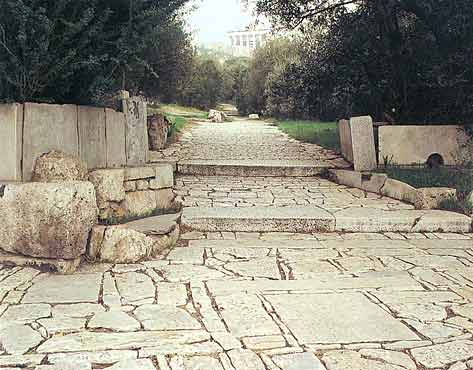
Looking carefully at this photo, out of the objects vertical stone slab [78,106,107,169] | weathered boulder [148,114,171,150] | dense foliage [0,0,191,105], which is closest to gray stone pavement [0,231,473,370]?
vertical stone slab [78,106,107,169]

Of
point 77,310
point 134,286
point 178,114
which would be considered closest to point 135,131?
point 134,286

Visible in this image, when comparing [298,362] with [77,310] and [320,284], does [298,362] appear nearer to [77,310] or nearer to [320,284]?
[320,284]

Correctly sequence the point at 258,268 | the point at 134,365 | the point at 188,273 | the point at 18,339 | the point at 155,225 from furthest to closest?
the point at 155,225 → the point at 258,268 → the point at 188,273 → the point at 18,339 → the point at 134,365

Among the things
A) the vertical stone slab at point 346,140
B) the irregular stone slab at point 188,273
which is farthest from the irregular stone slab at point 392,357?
the vertical stone slab at point 346,140

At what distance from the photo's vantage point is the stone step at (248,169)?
326 inches

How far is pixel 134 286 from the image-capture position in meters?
3.82

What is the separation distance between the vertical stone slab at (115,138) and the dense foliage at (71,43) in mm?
231

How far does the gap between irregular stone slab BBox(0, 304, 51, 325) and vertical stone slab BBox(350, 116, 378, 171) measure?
536cm

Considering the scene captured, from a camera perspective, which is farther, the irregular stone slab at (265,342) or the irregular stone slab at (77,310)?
the irregular stone slab at (77,310)

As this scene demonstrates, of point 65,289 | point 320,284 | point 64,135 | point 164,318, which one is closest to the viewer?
point 164,318

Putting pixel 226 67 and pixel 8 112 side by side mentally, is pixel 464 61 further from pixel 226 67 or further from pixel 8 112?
pixel 226 67

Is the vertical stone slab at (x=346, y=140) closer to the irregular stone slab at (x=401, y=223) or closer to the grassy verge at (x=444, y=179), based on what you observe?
the grassy verge at (x=444, y=179)

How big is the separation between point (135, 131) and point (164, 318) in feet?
11.1

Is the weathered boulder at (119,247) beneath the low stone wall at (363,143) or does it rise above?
beneath
